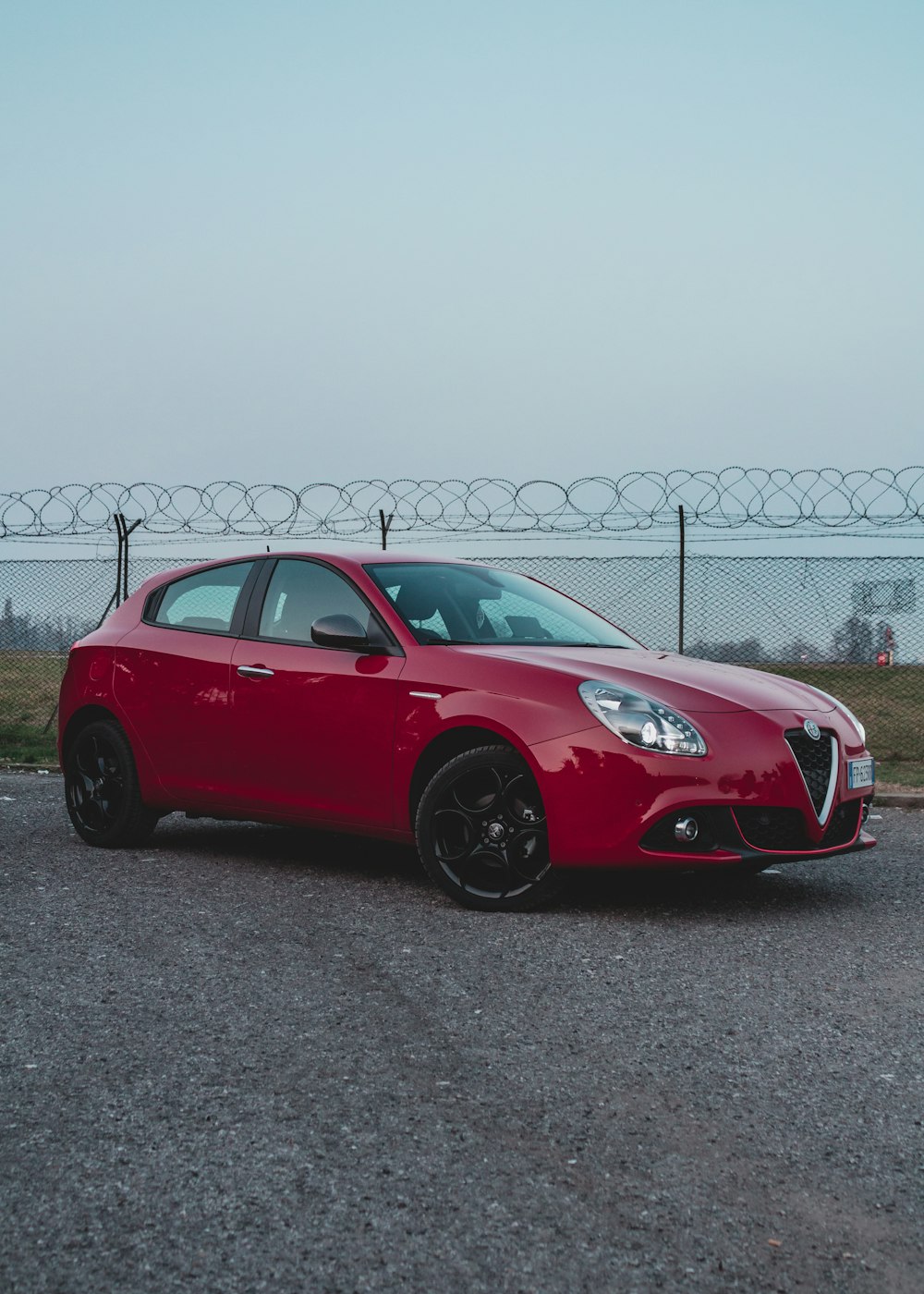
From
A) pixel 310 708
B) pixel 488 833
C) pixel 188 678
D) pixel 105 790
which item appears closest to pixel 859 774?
pixel 488 833

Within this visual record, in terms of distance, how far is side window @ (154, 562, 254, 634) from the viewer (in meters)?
6.90

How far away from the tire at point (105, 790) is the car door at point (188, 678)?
8.5 inches

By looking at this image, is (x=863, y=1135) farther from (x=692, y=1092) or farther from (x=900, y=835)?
(x=900, y=835)

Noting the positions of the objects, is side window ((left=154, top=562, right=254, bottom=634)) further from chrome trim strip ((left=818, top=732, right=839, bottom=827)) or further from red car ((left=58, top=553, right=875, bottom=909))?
chrome trim strip ((left=818, top=732, right=839, bottom=827))

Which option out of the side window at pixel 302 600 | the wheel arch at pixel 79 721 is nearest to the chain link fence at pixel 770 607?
the wheel arch at pixel 79 721

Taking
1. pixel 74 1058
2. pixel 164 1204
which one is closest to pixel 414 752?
pixel 74 1058

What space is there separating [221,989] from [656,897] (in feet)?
7.61

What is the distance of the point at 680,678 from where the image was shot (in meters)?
5.70

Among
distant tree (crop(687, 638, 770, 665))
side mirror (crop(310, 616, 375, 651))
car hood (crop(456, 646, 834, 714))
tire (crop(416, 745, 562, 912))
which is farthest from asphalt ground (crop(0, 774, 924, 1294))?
distant tree (crop(687, 638, 770, 665))

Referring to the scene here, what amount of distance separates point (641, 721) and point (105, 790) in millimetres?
3287

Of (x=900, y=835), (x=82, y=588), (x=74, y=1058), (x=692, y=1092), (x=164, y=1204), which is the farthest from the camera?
(x=82, y=588)

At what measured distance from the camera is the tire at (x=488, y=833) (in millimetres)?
5555

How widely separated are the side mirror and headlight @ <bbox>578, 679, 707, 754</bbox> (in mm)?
1108

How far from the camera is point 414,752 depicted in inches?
231
